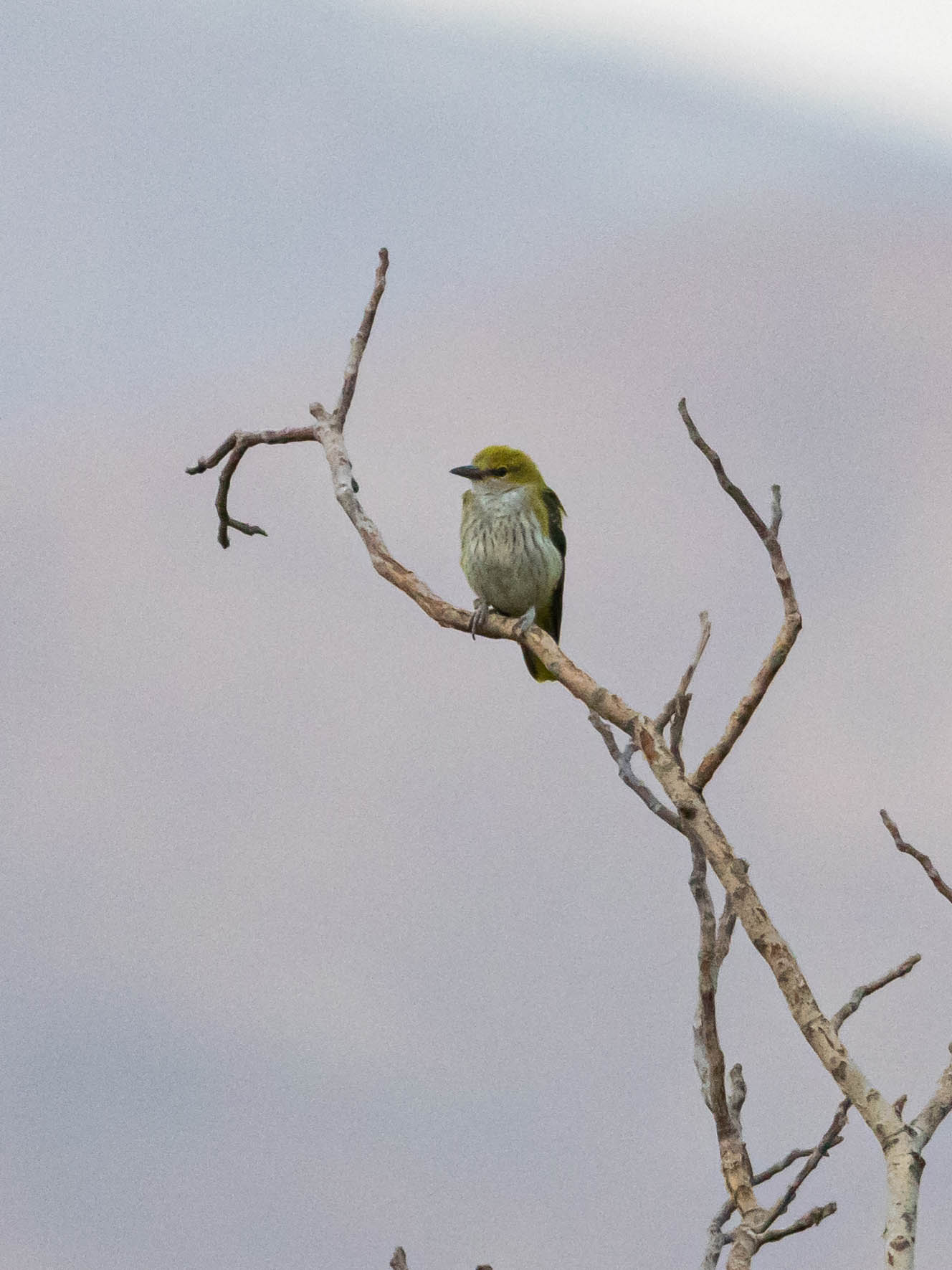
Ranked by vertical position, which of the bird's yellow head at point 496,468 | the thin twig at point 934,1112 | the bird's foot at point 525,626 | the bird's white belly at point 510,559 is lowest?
the thin twig at point 934,1112

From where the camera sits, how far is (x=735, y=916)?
3744 millimetres

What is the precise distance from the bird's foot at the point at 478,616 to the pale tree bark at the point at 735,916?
0.14 metres

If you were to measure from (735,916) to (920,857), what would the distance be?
1.72 feet

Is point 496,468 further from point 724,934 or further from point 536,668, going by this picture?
point 724,934

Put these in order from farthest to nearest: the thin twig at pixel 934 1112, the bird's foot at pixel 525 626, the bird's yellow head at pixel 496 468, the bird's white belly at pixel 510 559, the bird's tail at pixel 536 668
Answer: the bird's tail at pixel 536 668
the bird's yellow head at pixel 496 468
the bird's white belly at pixel 510 559
the bird's foot at pixel 525 626
the thin twig at pixel 934 1112

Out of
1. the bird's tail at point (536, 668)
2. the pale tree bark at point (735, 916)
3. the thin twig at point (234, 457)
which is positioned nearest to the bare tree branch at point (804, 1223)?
the pale tree bark at point (735, 916)

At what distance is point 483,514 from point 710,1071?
3.54m

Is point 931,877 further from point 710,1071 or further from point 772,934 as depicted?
A: point 710,1071

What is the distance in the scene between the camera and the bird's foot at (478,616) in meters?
4.55

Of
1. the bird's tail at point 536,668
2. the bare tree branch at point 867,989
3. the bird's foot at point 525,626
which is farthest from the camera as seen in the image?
the bird's tail at point 536,668

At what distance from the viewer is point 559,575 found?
6848 mm

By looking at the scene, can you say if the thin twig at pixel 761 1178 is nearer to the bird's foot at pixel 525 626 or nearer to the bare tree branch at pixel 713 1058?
the bare tree branch at pixel 713 1058

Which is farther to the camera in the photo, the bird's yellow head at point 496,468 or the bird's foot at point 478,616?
the bird's yellow head at point 496,468

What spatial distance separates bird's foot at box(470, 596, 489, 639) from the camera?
179 inches
